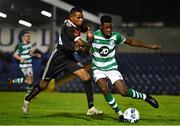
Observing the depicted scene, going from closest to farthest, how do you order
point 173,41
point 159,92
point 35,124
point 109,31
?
point 35,124, point 109,31, point 159,92, point 173,41

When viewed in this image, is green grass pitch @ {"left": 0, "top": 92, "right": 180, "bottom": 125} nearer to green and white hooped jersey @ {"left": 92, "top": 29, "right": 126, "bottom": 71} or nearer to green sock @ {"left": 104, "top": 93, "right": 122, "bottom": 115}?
green sock @ {"left": 104, "top": 93, "right": 122, "bottom": 115}

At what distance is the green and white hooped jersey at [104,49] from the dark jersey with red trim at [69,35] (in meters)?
0.38

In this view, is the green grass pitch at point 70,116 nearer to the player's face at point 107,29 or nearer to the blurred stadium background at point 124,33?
the player's face at point 107,29

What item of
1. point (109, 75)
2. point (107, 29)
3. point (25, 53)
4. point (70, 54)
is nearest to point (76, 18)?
point (107, 29)

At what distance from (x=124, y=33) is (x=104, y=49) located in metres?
14.9

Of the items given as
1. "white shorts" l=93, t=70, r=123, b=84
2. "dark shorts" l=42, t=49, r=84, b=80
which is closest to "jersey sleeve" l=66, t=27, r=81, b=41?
"dark shorts" l=42, t=49, r=84, b=80

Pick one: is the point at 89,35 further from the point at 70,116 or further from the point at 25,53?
the point at 25,53

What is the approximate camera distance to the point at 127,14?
28438 mm

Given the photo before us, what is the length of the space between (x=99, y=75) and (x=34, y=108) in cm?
332

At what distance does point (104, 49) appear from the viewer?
11.9 metres

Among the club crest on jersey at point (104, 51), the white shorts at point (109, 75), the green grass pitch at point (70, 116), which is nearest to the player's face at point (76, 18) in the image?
the club crest on jersey at point (104, 51)

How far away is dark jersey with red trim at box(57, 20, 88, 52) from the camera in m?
11.7

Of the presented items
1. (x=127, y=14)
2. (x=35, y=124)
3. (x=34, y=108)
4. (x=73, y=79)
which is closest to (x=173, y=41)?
(x=127, y=14)

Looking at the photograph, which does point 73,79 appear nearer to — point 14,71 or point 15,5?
point 14,71
